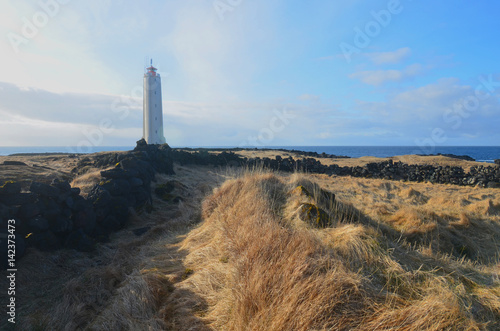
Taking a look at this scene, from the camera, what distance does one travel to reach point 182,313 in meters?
3.38

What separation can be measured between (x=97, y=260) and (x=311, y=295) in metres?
5.03

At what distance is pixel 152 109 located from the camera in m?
32.2

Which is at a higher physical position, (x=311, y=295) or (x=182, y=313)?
(x=311, y=295)

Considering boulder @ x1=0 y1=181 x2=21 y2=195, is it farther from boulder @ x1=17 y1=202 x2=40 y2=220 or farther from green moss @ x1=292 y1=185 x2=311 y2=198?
green moss @ x1=292 y1=185 x2=311 y2=198

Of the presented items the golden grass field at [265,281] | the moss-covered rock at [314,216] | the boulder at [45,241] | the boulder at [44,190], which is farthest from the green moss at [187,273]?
the boulder at [44,190]

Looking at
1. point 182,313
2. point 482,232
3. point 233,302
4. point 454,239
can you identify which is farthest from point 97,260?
point 482,232

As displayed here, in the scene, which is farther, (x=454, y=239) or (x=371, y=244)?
(x=454, y=239)

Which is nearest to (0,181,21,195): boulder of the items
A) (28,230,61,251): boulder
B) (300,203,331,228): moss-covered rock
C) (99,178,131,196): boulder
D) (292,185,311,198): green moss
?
Result: (28,230,61,251): boulder

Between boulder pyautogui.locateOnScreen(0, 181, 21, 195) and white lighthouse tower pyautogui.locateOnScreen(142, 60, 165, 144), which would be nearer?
boulder pyautogui.locateOnScreen(0, 181, 21, 195)

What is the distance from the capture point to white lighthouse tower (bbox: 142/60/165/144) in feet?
106

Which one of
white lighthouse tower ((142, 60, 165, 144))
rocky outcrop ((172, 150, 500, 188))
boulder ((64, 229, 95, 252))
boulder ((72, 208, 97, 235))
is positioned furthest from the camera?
white lighthouse tower ((142, 60, 165, 144))

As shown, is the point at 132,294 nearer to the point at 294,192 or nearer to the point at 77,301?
the point at 77,301

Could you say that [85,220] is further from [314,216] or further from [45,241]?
[314,216]

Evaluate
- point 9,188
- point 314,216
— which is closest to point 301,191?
point 314,216
